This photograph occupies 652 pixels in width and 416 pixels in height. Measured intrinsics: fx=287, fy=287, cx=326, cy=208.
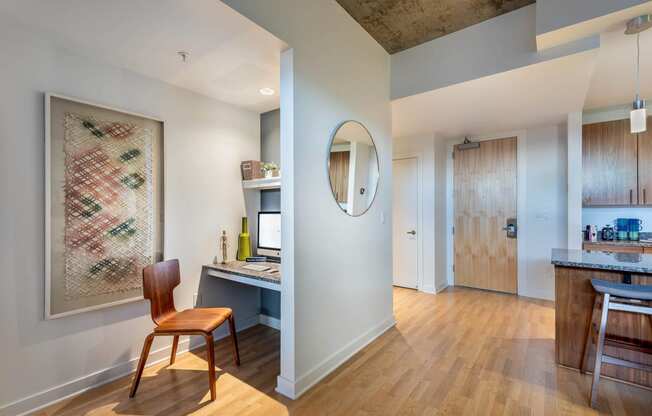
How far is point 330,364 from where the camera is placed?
2170 millimetres

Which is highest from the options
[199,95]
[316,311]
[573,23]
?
[573,23]

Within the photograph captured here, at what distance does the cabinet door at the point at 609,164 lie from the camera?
3.37m

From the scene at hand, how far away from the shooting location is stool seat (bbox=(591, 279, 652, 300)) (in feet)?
5.66

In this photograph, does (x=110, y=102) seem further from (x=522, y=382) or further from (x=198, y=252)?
(x=522, y=382)

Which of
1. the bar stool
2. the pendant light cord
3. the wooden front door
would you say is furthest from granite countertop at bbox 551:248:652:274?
the wooden front door

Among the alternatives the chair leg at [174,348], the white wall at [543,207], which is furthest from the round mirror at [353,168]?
the white wall at [543,207]

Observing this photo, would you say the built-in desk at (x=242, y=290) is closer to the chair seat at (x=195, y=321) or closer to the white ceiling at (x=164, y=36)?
the chair seat at (x=195, y=321)

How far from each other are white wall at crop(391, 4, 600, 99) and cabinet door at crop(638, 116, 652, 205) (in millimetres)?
2190

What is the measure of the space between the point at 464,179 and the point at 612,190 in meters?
1.65

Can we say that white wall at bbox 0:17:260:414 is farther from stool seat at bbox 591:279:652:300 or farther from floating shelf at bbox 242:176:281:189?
stool seat at bbox 591:279:652:300

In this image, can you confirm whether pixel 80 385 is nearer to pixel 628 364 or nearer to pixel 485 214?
pixel 628 364

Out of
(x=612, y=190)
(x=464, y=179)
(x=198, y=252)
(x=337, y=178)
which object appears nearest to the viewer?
(x=337, y=178)

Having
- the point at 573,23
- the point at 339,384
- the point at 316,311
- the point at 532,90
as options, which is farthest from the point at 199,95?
the point at 532,90

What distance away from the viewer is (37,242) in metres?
1.79
